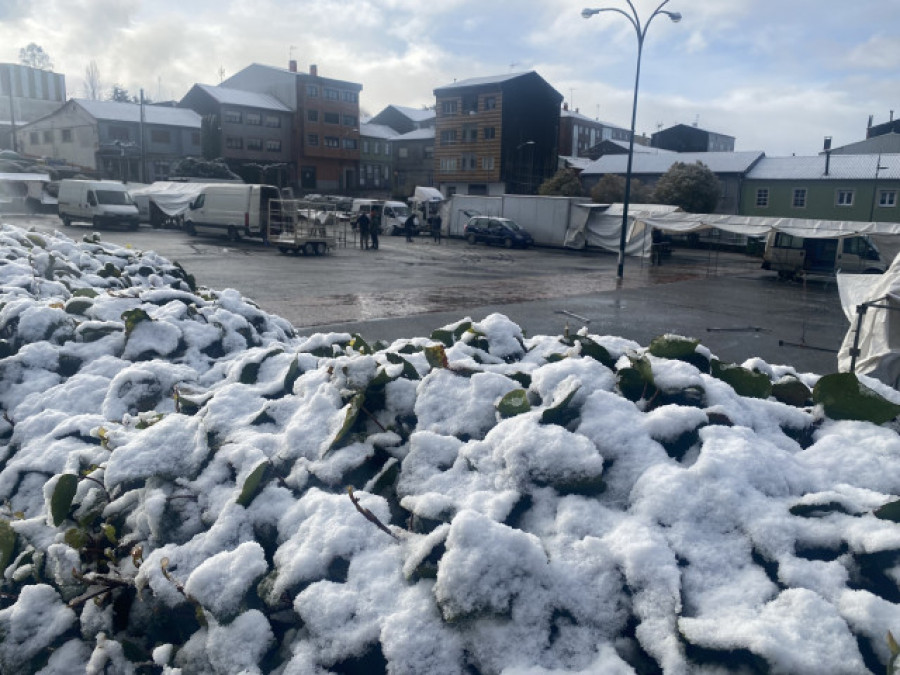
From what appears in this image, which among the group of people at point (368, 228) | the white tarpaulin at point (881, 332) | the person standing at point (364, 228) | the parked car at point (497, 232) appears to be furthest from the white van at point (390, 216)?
the white tarpaulin at point (881, 332)

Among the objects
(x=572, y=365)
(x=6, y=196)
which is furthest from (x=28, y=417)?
(x=6, y=196)

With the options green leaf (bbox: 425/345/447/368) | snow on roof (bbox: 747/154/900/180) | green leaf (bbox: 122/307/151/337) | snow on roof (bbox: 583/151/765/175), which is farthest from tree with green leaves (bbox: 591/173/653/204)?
green leaf (bbox: 425/345/447/368)

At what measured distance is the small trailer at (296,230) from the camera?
27.4 metres

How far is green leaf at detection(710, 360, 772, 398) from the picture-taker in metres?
2.32

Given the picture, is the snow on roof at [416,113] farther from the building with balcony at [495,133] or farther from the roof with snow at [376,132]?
the building with balcony at [495,133]

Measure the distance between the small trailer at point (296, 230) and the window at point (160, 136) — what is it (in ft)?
116

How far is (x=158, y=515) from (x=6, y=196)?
164 feet

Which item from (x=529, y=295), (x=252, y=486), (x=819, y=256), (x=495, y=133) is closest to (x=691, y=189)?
(x=819, y=256)

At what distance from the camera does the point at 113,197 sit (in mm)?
33531

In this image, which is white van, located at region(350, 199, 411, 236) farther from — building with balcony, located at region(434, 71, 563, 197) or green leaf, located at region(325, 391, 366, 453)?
green leaf, located at region(325, 391, 366, 453)

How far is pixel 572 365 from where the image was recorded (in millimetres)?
2232

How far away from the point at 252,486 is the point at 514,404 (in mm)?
801

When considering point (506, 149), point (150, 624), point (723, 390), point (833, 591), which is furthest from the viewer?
point (506, 149)

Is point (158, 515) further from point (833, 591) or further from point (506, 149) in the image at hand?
point (506, 149)
